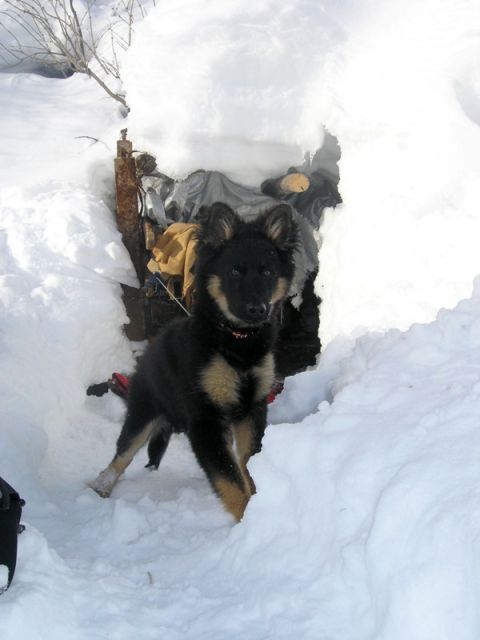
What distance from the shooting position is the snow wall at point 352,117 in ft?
16.8

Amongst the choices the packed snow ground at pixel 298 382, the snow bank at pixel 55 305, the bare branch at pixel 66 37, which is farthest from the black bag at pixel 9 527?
the bare branch at pixel 66 37

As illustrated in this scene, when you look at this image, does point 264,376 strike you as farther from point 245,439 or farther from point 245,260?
point 245,260

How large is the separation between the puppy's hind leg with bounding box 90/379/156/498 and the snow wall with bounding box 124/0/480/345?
1507 mm

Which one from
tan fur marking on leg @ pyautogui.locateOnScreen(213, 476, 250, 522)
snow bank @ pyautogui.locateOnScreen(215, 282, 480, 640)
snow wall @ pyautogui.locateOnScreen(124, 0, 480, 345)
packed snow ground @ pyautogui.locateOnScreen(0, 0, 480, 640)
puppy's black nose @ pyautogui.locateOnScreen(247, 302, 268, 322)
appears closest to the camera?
snow bank @ pyautogui.locateOnScreen(215, 282, 480, 640)

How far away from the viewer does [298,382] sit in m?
4.36

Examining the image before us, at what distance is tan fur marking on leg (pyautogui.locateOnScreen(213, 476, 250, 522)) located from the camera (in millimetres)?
3742

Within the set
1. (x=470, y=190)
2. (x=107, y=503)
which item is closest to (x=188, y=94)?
(x=470, y=190)

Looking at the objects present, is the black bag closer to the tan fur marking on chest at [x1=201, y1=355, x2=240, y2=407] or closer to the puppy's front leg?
the puppy's front leg

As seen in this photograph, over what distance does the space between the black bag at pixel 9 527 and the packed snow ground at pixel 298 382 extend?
9 cm

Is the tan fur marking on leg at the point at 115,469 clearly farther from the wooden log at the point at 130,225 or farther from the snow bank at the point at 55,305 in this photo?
the wooden log at the point at 130,225

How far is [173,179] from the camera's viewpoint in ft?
23.1

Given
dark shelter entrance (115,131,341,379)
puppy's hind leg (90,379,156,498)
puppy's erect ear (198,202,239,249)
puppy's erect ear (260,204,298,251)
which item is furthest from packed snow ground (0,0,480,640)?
puppy's erect ear (198,202,239,249)

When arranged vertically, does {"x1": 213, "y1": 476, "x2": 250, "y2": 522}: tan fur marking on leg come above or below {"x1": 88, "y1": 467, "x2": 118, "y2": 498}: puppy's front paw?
above

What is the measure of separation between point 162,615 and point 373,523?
958mm
